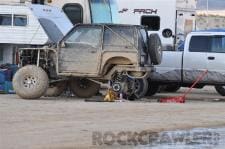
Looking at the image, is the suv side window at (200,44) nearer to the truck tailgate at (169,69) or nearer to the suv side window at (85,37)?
the truck tailgate at (169,69)

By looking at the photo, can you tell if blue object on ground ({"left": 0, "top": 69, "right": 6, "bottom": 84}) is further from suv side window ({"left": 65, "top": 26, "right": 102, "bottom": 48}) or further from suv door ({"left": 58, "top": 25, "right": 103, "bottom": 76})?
suv side window ({"left": 65, "top": 26, "right": 102, "bottom": 48})

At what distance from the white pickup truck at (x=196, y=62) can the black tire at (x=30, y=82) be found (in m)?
3.38

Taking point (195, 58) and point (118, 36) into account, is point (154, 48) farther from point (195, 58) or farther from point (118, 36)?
point (195, 58)

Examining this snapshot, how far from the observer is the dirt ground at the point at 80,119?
10.5 meters

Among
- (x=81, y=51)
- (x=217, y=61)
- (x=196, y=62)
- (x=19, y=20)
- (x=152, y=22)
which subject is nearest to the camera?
(x=81, y=51)

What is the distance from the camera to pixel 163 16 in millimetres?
26219

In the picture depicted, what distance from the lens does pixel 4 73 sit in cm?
1908

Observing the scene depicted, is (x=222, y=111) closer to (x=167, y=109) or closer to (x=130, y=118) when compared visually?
(x=167, y=109)

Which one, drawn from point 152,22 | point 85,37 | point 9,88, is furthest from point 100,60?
point 152,22

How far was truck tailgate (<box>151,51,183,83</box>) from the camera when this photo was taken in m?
19.0

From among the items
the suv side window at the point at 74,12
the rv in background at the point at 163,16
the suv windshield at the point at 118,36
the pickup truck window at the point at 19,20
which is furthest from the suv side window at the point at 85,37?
the rv in background at the point at 163,16

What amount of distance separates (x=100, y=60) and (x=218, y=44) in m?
3.74

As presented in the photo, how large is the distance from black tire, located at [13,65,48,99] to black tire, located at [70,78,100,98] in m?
1.24

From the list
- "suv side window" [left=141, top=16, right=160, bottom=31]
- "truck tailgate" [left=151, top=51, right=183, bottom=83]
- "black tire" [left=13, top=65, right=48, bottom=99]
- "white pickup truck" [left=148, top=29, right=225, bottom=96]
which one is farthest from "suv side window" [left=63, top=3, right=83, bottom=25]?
"black tire" [left=13, top=65, right=48, bottom=99]
